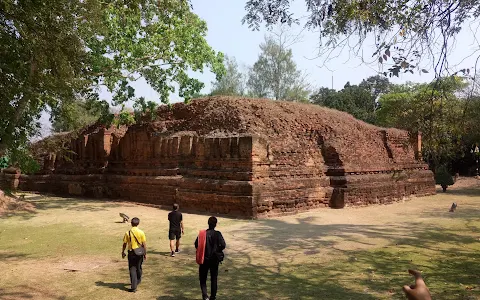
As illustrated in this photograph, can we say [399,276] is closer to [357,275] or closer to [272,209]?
[357,275]

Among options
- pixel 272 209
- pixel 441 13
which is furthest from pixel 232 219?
pixel 441 13

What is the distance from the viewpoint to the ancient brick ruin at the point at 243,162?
38.5ft

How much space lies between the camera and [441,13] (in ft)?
16.7

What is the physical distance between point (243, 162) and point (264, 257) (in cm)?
480

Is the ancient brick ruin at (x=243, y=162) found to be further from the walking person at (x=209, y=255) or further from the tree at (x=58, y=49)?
the walking person at (x=209, y=255)

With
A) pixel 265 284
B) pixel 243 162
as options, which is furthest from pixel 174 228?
pixel 243 162

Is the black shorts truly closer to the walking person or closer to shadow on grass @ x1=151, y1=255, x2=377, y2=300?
shadow on grass @ x1=151, y1=255, x2=377, y2=300

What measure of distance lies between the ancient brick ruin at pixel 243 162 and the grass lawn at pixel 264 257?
0.97 meters

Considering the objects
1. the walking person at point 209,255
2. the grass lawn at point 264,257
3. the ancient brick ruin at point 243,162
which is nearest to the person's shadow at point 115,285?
the grass lawn at point 264,257

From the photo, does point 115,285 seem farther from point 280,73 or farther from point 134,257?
point 280,73

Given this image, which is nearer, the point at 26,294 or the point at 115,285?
Answer: the point at 26,294

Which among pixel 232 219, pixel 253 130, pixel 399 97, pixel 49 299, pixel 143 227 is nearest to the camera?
pixel 49 299

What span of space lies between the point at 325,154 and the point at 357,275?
893 centimetres

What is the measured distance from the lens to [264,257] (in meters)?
7.02
